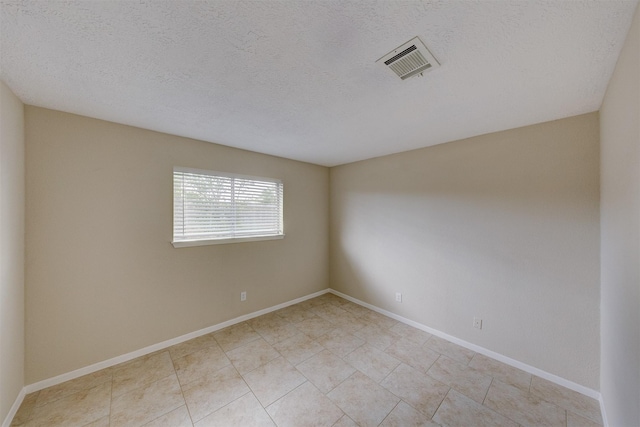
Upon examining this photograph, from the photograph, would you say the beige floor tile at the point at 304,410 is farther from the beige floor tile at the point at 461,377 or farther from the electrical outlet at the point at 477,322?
the electrical outlet at the point at 477,322

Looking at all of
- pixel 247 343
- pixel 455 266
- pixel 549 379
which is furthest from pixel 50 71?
pixel 549 379

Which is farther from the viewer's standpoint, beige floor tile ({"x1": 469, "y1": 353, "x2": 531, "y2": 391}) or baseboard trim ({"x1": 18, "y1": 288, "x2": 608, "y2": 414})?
beige floor tile ({"x1": 469, "y1": 353, "x2": 531, "y2": 391})

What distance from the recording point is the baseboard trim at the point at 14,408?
1556 millimetres

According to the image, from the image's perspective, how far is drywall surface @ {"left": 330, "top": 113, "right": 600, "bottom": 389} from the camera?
192 cm

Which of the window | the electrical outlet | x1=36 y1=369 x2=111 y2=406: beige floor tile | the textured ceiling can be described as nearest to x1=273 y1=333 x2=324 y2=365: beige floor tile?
the window

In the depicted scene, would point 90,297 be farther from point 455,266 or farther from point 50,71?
point 455,266

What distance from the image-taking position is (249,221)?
3.19m

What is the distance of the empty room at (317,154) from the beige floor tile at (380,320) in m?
0.06

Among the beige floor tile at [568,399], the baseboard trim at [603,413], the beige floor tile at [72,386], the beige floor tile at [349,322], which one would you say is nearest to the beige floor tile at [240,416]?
the beige floor tile at [72,386]

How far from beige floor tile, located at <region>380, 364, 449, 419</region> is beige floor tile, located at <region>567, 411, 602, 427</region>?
774 mm

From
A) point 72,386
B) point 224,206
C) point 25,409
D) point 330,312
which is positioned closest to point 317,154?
point 224,206

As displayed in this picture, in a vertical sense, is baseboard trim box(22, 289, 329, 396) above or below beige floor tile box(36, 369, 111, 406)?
above

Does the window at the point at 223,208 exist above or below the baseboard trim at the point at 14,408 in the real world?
above

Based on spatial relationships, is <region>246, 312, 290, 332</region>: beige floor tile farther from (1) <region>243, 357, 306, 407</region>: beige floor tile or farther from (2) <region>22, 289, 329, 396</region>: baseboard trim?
(1) <region>243, 357, 306, 407</region>: beige floor tile
